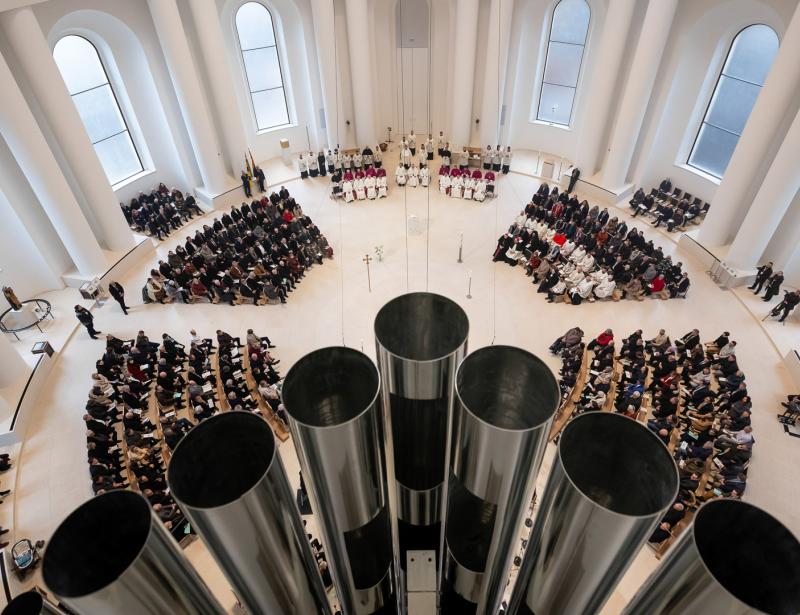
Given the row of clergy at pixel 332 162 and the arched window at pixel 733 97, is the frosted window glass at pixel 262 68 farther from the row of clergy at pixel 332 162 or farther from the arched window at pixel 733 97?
the arched window at pixel 733 97

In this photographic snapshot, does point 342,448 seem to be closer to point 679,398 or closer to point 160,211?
point 679,398

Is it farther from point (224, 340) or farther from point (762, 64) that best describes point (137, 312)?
point (762, 64)

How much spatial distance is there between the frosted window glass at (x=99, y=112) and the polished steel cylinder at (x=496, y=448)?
22.2 metres

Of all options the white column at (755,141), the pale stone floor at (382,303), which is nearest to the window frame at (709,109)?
the white column at (755,141)

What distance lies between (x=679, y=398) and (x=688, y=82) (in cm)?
1376

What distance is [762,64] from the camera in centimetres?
1905

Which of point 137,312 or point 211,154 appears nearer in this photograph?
point 137,312

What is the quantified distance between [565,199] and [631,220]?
3.11 meters

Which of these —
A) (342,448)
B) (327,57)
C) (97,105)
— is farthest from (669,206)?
(97,105)

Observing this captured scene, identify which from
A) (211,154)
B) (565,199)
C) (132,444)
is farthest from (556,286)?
(211,154)

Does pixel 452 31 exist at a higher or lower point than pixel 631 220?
higher

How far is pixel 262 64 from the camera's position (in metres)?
25.8

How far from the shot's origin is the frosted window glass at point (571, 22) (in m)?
23.6

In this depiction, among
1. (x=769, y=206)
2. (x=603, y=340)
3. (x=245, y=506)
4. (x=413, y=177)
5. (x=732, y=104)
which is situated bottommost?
(x=603, y=340)
